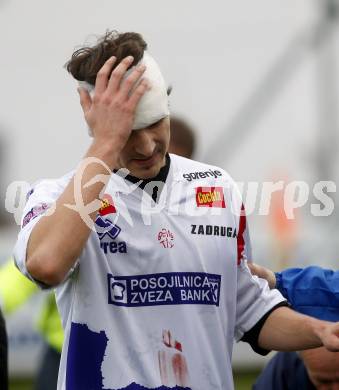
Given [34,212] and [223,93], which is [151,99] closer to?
[34,212]

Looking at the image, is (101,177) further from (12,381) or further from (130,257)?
(12,381)

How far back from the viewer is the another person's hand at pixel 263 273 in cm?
394

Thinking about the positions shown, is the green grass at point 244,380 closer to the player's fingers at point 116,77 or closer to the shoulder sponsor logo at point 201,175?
the shoulder sponsor logo at point 201,175

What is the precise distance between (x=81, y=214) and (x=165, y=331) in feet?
1.80

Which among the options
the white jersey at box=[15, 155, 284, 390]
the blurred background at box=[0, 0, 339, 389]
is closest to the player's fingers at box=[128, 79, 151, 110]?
the white jersey at box=[15, 155, 284, 390]

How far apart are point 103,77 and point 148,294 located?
2.31 feet

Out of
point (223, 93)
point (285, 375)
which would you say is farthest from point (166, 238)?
point (223, 93)

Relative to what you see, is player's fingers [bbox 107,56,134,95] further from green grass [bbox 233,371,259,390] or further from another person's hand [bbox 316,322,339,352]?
green grass [bbox 233,371,259,390]

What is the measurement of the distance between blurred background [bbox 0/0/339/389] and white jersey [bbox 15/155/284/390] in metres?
6.71

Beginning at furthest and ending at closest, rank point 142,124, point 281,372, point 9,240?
point 9,240
point 281,372
point 142,124

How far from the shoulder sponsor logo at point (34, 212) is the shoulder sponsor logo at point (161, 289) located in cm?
31

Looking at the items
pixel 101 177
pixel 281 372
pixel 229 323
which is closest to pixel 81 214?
pixel 101 177

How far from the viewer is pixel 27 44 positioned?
1102cm

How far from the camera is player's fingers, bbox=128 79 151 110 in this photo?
3.50 meters
